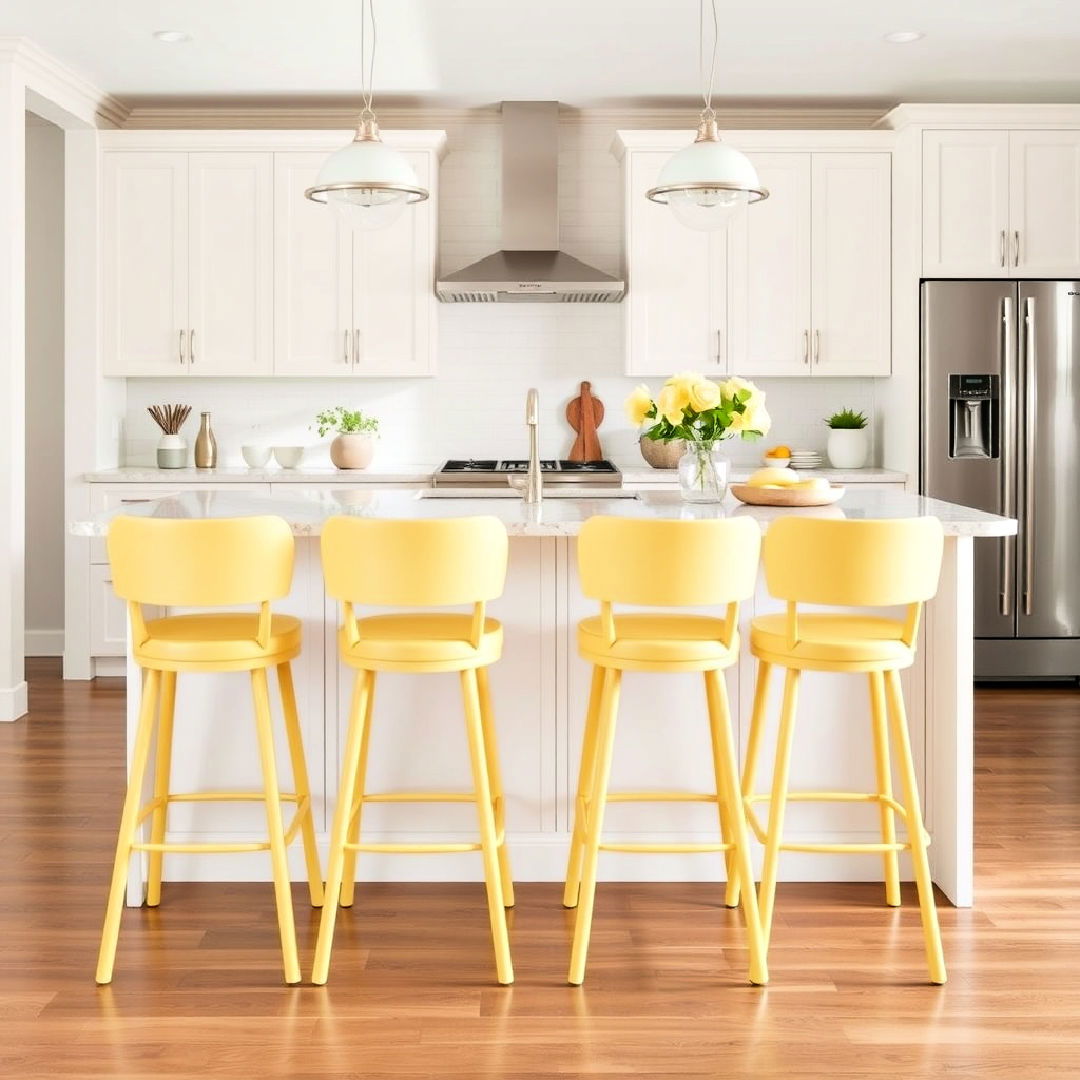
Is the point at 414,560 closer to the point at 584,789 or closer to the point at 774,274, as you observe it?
the point at 584,789

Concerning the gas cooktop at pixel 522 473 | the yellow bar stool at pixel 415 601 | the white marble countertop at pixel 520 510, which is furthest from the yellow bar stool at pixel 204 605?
the gas cooktop at pixel 522 473

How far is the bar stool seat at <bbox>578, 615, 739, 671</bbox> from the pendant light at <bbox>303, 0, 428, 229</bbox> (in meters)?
1.29

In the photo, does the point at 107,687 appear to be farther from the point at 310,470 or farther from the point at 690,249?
the point at 690,249

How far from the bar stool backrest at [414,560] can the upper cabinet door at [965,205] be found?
12.5 ft

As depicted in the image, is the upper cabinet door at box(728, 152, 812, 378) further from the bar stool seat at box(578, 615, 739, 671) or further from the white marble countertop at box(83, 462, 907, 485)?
the bar stool seat at box(578, 615, 739, 671)

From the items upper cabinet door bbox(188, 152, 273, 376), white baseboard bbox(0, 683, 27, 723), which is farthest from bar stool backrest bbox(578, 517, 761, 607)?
upper cabinet door bbox(188, 152, 273, 376)

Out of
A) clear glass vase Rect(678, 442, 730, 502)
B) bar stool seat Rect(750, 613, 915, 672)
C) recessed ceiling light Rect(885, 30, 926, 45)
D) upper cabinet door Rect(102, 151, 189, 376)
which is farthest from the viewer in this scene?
upper cabinet door Rect(102, 151, 189, 376)

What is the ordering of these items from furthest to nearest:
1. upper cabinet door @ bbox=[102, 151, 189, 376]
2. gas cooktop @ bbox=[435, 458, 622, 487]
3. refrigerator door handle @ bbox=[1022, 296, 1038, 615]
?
1. upper cabinet door @ bbox=[102, 151, 189, 376]
2. refrigerator door handle @ bbox=[1022, 296, 1038, 615]
3. gas cooktop @ bbox=[435, 458, 622, 487]

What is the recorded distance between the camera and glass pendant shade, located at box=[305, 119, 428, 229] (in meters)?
3.43

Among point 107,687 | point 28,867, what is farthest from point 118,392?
point 28,867

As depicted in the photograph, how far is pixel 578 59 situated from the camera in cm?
547

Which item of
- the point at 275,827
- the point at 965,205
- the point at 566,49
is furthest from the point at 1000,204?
the point at 275,827

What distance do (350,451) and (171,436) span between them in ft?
2.81

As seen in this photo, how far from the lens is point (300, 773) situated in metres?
3.20
